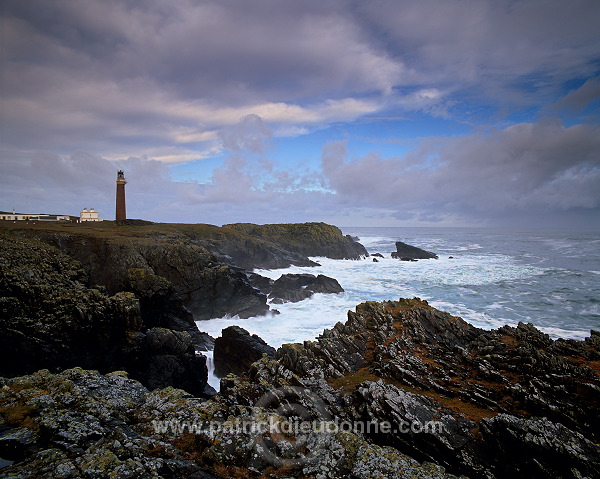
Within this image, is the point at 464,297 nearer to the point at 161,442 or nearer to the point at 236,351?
the point at 236,351

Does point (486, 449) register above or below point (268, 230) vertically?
below

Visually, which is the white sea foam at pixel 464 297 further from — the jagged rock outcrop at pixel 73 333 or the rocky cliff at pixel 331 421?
the rocky cliff at pixel 331 421

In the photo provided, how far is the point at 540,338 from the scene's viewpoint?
16.7m

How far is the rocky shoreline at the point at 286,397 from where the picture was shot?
852 cm

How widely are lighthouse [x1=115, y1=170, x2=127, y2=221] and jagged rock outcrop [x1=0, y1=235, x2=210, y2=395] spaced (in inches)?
1734

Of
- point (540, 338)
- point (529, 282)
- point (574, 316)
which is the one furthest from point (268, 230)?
point (540, 338)

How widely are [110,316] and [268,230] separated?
7531 cm

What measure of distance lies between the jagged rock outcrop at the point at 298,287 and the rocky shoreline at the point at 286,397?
751 inches

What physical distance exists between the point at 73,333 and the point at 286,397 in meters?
16.8

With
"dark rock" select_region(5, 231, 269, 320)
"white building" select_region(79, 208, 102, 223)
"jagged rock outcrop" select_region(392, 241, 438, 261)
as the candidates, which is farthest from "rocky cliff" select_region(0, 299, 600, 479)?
"white building" select_region(79, 208, 102, 223)

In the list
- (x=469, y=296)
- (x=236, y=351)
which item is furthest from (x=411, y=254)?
(x=236, y=351)

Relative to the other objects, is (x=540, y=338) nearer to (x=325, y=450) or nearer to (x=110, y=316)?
(x=325, y=450)

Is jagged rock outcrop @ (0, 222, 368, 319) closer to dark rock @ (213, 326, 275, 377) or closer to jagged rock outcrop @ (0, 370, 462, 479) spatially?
dark rock @ (213, 326, 275, 377)

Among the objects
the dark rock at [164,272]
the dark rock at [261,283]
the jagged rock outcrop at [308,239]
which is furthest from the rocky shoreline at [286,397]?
the jagged rock outcrop at [308,239]
